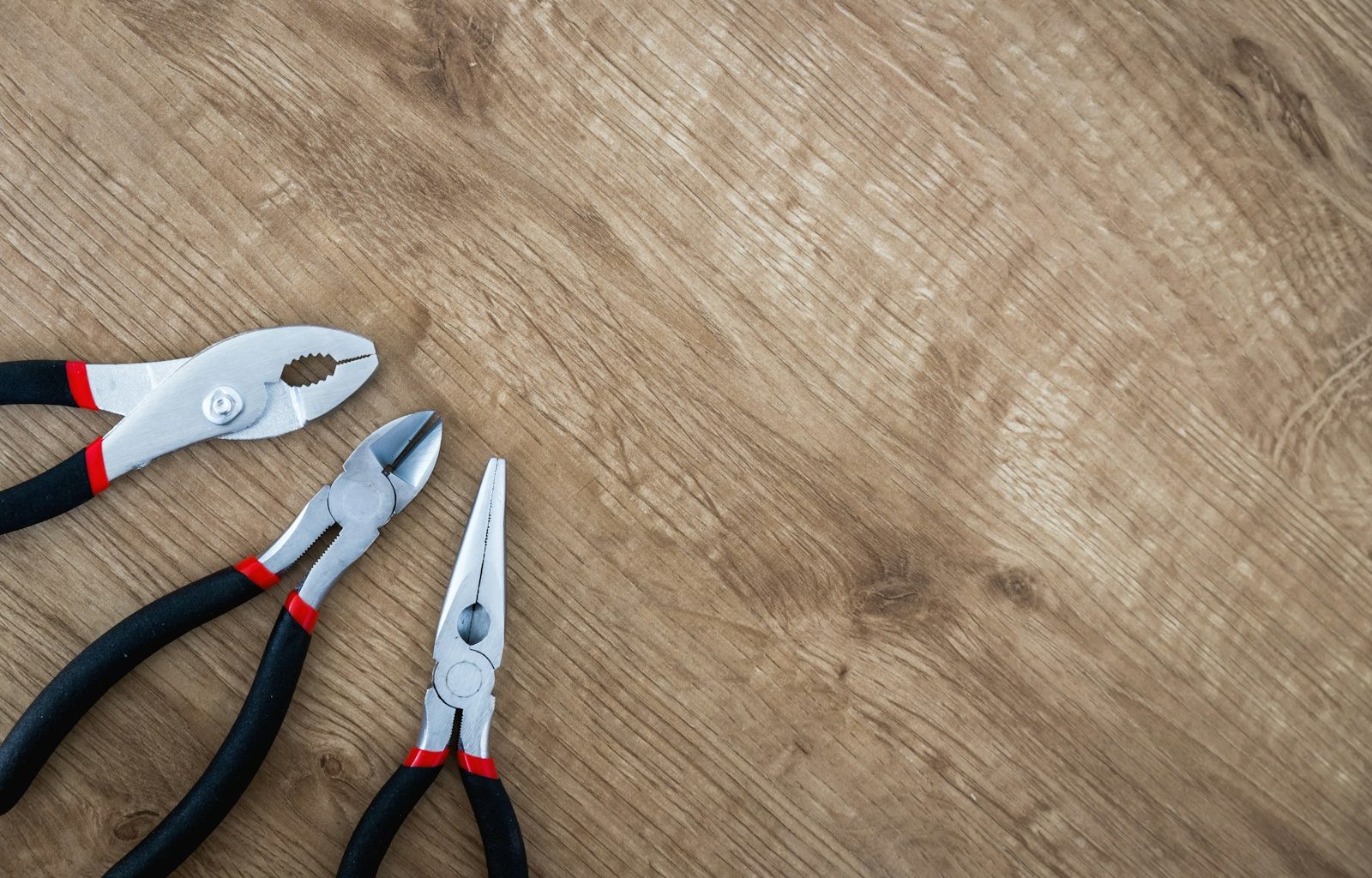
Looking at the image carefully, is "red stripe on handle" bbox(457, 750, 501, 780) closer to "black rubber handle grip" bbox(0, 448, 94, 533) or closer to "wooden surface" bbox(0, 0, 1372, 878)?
"wooden surface" bbox(0, 0, 1372, 878)

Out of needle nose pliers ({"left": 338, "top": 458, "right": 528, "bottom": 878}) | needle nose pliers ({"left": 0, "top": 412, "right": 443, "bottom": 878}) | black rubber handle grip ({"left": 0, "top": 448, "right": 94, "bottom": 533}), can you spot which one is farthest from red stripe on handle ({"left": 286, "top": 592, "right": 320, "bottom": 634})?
black rubber handle grip ({"left": 0, "top": 448, "right": 94, "bottom": 533})

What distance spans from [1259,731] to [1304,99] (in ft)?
2.21

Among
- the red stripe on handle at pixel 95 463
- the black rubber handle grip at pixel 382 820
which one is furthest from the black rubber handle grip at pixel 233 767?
the red stripe on handle at pixel 95 463

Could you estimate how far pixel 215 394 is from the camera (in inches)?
32.0

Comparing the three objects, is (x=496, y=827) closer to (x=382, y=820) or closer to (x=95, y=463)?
(x=382, y=820)

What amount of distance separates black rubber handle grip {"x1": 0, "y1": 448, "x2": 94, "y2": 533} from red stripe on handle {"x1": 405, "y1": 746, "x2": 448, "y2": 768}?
39 centimetres

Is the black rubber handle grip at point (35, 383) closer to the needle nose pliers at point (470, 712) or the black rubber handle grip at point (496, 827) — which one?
the needle nose pliers at point (470, 712)

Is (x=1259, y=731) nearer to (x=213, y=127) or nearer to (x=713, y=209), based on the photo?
(x=713, y=209)

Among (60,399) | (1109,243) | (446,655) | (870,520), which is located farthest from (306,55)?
(1109,243)

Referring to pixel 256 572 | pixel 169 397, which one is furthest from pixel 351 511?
pixel 169 397

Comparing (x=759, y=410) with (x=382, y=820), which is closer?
(x=382, y=820)

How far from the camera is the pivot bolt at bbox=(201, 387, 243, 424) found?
810 millimetres

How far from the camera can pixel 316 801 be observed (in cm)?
86

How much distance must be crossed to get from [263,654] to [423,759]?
0.18m
